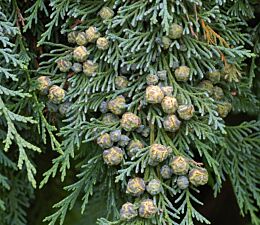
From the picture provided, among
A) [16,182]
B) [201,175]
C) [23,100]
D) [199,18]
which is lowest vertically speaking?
[16,182]

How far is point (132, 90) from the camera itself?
88 cm

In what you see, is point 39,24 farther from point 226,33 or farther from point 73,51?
point 226,33

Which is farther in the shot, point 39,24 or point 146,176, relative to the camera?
point 39,24

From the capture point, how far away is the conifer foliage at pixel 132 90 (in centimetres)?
85

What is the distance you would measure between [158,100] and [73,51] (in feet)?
0.64

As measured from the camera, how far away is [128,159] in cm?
90

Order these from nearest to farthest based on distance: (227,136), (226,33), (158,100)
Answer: (158,100) < (226,33) < (227,136)

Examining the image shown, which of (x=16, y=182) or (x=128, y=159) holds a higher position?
(x=128, y=159)

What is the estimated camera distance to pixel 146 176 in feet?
2.82

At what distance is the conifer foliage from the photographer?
0.85 meters

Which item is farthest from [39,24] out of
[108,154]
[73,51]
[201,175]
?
[201,175]

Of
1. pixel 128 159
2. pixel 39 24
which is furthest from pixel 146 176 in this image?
pixel 39 24

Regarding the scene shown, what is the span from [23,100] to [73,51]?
0.13m

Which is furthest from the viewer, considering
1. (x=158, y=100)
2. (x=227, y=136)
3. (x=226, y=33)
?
(x=227, y=136)
